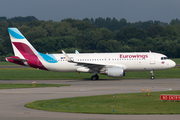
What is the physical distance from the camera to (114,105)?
2061 centimetres

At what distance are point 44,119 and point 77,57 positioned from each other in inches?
1102

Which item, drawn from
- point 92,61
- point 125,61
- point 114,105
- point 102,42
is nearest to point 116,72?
point 125,61

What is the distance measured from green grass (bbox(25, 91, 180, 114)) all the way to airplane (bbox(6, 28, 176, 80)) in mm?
17560

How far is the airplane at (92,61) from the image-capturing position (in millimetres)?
42469

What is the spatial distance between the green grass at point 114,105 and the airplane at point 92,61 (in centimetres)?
1756

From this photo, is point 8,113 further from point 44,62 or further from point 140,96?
point 44,62

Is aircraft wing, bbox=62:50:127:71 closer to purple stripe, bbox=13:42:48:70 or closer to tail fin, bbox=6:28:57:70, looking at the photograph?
tail fin, bbox=6:28:57:70

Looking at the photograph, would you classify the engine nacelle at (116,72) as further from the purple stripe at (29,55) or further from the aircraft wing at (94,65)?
the purple stripe at (29,55)

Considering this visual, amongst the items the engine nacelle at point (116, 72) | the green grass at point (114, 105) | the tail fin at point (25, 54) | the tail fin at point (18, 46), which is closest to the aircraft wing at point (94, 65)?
the engine nacelle at point (116, 72)

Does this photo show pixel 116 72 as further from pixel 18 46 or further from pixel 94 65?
pixel 18 46

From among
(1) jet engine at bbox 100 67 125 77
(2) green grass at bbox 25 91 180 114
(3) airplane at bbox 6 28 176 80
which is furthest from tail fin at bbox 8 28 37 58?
(2) green grass at bbox 25 91 180 114

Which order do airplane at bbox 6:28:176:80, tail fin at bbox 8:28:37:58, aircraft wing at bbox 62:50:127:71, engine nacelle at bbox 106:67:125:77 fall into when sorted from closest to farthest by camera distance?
1. engine nacelle at bbox 106:67:125:77
2. aircraft wing at bbox 62:50:127:71
3. airplane at bbox 6:28:176:80
4. tail fin at bbox 8:28:37:58

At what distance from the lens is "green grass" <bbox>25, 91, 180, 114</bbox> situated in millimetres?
18469

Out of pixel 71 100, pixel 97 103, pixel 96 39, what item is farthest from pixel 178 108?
pixel 96 39
